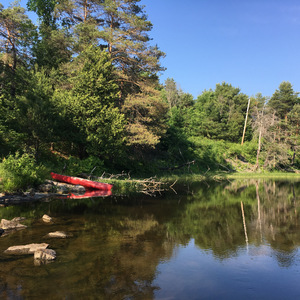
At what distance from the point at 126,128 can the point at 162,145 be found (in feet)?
47.8

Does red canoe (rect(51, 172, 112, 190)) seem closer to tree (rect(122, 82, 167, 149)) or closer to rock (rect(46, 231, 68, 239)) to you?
tree (rect(122, 82, 167, 149))

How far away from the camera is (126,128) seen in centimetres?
2712

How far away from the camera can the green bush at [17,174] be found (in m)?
16.5

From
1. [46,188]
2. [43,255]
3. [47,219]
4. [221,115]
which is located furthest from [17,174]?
[221,115]

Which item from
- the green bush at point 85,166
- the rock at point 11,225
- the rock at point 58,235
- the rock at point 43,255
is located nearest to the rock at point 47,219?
the rock at point 11,225

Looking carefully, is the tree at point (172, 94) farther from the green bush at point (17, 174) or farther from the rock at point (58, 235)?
the rock at point (58, 235)

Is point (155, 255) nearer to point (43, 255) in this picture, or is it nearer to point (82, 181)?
point (43, 255)

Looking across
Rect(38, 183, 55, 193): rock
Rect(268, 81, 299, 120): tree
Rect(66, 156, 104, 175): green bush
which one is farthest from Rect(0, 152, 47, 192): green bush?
Rect(268, 81, 299, 120): tree

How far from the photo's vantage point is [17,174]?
16.8 m

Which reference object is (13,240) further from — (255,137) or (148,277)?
(255,137)

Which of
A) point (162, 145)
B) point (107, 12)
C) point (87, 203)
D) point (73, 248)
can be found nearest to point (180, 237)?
point (73, 248)

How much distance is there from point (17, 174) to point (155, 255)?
40.7ft

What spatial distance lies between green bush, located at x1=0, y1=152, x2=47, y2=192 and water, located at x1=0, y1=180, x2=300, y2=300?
274 centimetres

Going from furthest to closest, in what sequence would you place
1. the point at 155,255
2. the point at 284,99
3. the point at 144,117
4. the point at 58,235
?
the point at 284,99
the point at 144,117
the point at 58,235
the point at 155,255
